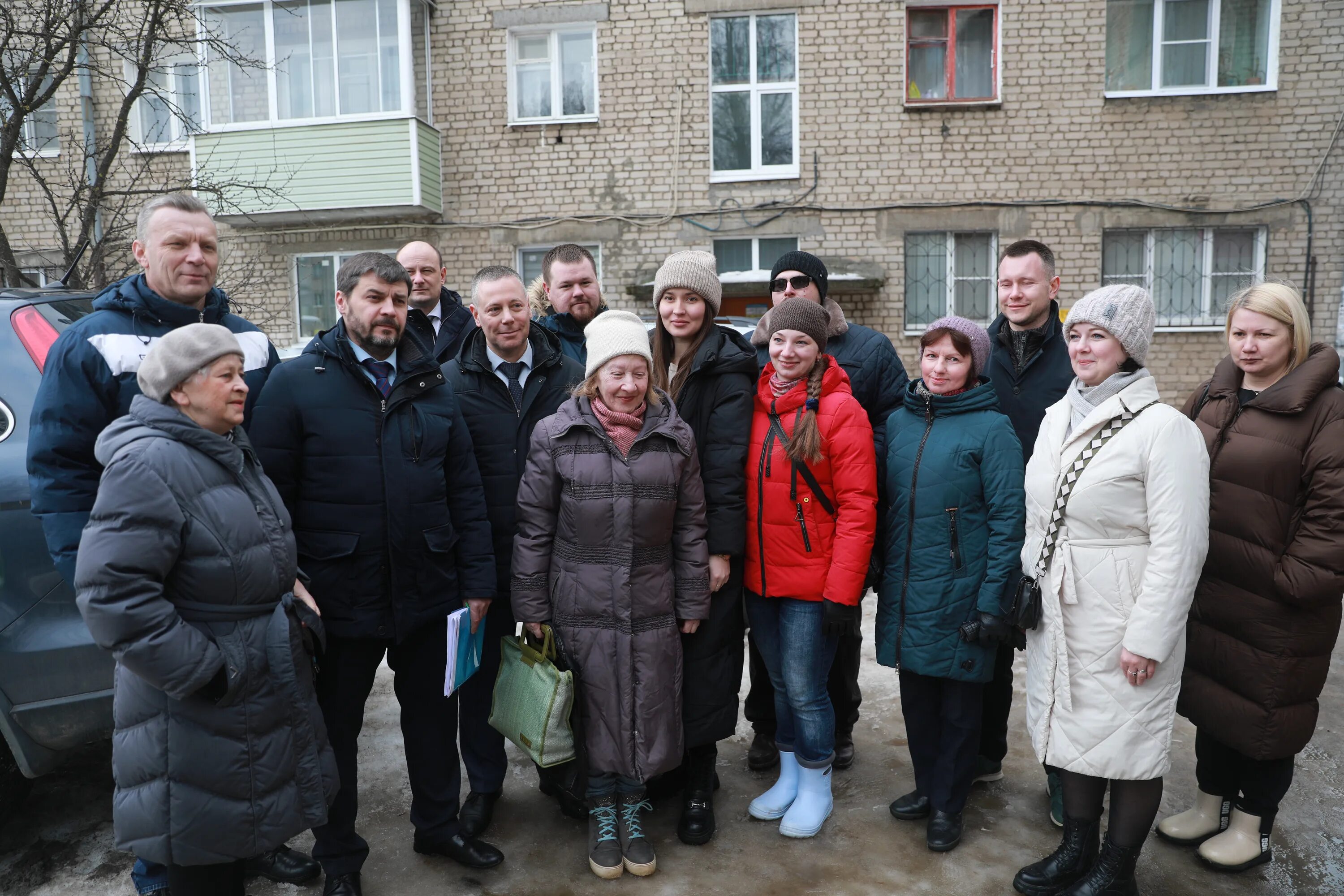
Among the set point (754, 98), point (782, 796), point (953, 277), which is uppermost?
point (754, 98)

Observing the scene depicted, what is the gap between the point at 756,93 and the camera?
1121 cm

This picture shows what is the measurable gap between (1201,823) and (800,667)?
→ 4.79ft

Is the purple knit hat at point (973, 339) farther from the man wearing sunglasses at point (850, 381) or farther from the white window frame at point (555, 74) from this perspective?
the white window frame at point (555, 74)

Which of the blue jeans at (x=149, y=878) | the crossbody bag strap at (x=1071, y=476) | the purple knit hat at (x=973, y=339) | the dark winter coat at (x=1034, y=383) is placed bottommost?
the blue jeans at (x=149, y=878)

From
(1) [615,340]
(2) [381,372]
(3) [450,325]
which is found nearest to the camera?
(2) [381,372]

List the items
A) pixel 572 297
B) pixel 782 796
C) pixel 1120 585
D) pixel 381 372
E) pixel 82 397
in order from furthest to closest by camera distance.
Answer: pixel 572 297 → pixel 782 796 → pixel 381 372 → pixel 1120 585 → pixel 82 397

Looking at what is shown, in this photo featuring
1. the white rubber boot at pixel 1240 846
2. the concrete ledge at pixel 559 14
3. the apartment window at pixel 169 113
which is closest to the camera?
the white rubber boot at pixel 1240 846

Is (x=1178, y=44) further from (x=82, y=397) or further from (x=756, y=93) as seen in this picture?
(x=82, y=397)

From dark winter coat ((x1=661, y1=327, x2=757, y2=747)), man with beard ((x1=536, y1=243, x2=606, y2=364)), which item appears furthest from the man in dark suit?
dark winter coat ((x1=661, y1=327, x2=757, y2=747))

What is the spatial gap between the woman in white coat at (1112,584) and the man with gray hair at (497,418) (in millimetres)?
1723

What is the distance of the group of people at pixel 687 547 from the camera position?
2.18 meters

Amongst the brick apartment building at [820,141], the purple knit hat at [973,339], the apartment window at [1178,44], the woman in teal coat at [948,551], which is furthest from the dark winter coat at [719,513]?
the apartment window at [1178,44]

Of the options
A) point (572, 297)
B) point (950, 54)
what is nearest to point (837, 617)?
point (572, 297)

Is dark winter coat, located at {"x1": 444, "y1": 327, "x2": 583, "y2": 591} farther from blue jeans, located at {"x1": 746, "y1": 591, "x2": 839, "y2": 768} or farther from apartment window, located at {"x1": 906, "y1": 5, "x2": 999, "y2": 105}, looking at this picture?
apartment window, located at {"x1": 906, "y1": 5, "x2": 999, "y2": 105}
